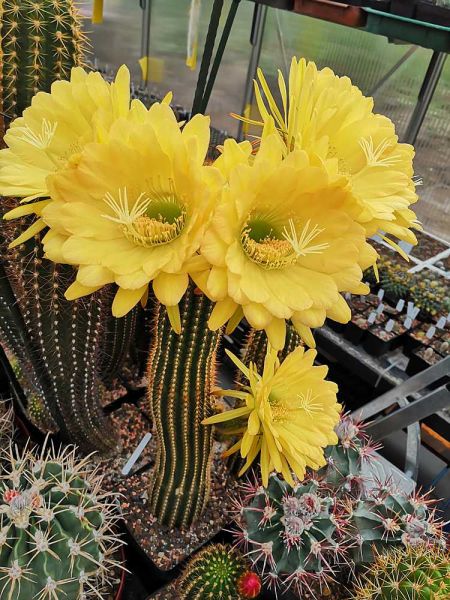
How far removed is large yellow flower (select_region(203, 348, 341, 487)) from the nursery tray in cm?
39

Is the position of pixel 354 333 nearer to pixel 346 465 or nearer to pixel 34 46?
pixel 346 465

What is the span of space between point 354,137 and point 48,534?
592 millimetres

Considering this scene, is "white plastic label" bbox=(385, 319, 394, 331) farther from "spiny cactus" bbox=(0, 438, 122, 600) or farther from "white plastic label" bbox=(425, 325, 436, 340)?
"spiny cactus" bbox=(0, 438, 122, 600)

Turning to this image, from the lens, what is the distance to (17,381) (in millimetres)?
1018

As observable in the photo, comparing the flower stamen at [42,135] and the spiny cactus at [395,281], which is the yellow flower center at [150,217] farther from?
the spiny cactus at [395,281]

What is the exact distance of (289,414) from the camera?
2.10ft

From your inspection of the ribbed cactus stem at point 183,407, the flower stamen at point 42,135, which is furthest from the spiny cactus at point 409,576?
the flower stamen at point 42,135

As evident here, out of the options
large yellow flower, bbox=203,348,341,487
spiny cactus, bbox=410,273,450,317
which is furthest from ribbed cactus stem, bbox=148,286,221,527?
spiny cactus, bbox=410,273,450,317

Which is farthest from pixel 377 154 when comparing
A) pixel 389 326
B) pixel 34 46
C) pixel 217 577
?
pixel 389 326

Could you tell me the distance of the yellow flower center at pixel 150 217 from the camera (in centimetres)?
41

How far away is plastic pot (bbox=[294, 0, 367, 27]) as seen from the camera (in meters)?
0.81

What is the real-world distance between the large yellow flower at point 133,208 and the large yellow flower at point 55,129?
0.04 m

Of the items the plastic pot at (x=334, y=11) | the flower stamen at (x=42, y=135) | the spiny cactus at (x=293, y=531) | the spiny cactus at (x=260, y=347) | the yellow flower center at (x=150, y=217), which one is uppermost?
the plastic pot at (x=334, y=11)

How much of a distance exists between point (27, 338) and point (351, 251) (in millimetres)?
623
